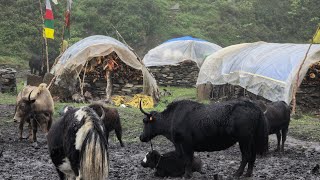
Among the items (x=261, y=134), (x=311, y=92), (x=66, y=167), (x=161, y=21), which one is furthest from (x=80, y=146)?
(x=161, y=21)

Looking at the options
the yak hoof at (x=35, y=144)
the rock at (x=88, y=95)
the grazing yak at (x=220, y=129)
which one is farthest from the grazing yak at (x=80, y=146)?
the rock at (x=88, y=95)

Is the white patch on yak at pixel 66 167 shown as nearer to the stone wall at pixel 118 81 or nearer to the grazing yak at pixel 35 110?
the grazing yak at pixel 35 110

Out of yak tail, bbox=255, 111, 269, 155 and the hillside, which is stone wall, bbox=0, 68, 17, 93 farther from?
yak tail, bbox=255, 111, 269, 155

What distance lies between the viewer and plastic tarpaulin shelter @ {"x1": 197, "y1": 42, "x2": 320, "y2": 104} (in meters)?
14.6

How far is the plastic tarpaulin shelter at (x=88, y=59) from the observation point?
1666cm

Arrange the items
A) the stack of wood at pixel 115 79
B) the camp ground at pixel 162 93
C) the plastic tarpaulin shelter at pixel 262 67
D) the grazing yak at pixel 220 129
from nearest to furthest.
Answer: the grazing yak at pixel 220 129 < the camp ground at pixel 162 93 < the plastic tarpaulin shelter at pixel 262 67 < the stack of wood at pixel 115 79

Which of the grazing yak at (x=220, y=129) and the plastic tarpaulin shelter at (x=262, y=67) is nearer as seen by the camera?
the grazing yak at (x=220, y=129)

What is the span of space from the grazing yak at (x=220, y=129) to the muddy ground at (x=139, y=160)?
0.51 meters

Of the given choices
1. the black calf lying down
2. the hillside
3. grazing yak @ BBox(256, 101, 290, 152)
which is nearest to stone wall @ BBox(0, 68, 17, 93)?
the hillside

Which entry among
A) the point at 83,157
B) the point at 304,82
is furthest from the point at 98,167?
the point at 304,82

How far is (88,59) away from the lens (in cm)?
1711

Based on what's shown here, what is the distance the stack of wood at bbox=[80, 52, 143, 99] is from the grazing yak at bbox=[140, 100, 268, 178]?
36.4 ft

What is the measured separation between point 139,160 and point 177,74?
53.7 ft

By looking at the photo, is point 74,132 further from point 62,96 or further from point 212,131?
point 62,96
